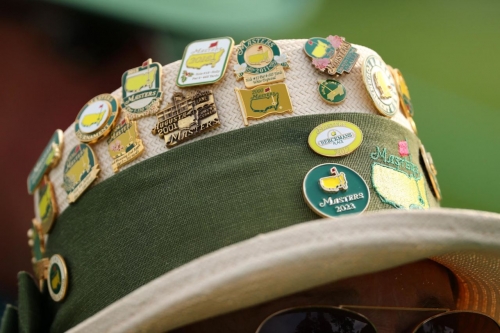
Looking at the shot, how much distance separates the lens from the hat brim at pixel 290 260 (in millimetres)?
720

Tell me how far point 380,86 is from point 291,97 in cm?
21

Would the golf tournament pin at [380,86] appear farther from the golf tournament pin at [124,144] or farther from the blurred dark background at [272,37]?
the blurred dark background at [272,37]

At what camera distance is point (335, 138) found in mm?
1021

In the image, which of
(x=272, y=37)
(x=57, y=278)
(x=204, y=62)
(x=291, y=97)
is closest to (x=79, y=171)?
Result: (x=57, y=278)

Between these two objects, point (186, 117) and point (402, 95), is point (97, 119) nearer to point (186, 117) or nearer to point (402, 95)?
point (186, 117)

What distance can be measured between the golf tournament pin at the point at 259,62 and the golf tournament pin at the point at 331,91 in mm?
78

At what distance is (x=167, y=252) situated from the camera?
935mm

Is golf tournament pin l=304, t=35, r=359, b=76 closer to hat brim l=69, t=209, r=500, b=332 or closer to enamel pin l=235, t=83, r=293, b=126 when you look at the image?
enamel pin l=235, t=83, r=293, b=126

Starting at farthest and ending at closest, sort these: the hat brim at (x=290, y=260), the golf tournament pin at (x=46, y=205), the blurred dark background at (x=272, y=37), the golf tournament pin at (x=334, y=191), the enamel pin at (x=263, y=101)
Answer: the blurred dark background at (x=272, y=37) < the golf tournament pin at (x=46, y=205) < the enamel pin at (x=263, y=101) < the golf tournament pin at (x=334, y=191) < the hat brim at (x=290, y=260)

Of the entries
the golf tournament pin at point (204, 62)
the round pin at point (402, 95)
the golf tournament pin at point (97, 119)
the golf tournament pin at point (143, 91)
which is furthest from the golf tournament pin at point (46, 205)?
the round pin at point (402, 95)

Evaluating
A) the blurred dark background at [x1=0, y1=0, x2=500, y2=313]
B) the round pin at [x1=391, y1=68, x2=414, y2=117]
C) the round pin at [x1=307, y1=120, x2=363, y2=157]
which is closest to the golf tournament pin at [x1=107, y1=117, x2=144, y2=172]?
the round pin at [x1=307, y1=120, x2=363, y2=157]

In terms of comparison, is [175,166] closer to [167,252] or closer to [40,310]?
[167,252]

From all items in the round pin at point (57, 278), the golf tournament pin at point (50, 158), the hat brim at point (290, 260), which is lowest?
the hat brim at point (290, 260)

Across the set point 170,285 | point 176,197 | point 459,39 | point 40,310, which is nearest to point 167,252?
point 176,197
